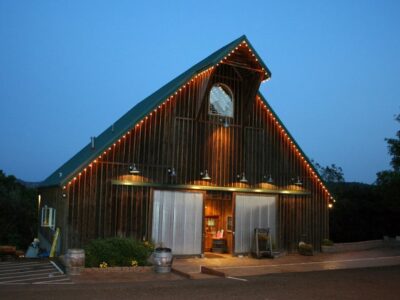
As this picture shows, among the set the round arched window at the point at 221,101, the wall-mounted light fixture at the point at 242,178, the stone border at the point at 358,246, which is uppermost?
the round arched window at the point at 221,101

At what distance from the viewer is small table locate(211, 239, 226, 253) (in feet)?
72.1

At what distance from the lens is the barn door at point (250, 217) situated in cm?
2077

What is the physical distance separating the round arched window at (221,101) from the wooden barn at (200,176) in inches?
1.7

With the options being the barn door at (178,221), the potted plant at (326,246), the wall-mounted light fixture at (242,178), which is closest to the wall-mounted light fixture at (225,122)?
the wall-mounted light fixture at (242,178)

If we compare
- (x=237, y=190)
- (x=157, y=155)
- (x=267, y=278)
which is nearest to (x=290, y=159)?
(x=237, y=190)

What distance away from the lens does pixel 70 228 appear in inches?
683

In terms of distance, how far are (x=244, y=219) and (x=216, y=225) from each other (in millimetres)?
3313

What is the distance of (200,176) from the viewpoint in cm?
1997

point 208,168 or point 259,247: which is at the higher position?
point 208,168

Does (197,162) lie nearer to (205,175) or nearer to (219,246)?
(205,175)

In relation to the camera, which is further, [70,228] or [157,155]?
[157,155]

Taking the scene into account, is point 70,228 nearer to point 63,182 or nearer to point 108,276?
point 63,182

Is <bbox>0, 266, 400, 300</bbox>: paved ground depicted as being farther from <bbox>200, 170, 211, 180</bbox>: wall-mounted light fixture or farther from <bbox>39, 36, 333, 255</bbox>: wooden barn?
<bbox>200, 170, 211, 180</bbox>: wall-mounted light fixture

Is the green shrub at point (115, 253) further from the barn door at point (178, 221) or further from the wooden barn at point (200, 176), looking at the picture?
the barn door at point (178, 221)
